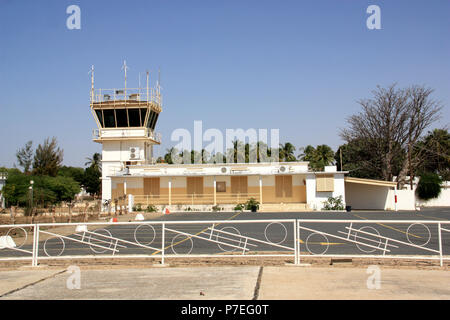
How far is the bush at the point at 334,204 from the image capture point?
34.9 metres

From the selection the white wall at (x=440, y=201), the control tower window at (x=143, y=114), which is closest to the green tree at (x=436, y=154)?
the white wall at (x=440, y=201)

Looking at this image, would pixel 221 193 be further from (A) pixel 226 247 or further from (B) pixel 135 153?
(A) pixel 226 247

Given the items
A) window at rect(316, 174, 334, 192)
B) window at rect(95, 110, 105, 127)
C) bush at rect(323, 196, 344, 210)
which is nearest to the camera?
bush at rect(323, 196, 344, 210)

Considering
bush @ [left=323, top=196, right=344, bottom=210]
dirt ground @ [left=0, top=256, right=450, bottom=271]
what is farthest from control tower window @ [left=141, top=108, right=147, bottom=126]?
dirt ground @ [left=0, top=256, right=450, bottom=271]

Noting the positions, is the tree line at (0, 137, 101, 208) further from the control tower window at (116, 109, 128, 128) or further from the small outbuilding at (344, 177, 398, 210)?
the small outbuilding at (344, 177, 398, 210)

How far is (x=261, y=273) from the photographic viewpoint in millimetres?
8148

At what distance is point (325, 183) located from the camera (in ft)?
117

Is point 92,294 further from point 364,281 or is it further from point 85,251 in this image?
point 85,251

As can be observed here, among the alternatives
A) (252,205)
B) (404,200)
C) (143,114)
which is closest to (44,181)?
(143,114)

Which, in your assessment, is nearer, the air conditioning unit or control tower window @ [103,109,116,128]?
control tower window @ [103,109,116,128]

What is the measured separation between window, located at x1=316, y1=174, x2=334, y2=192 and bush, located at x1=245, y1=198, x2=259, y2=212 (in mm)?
5661

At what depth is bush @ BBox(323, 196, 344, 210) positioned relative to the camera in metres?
34.9
